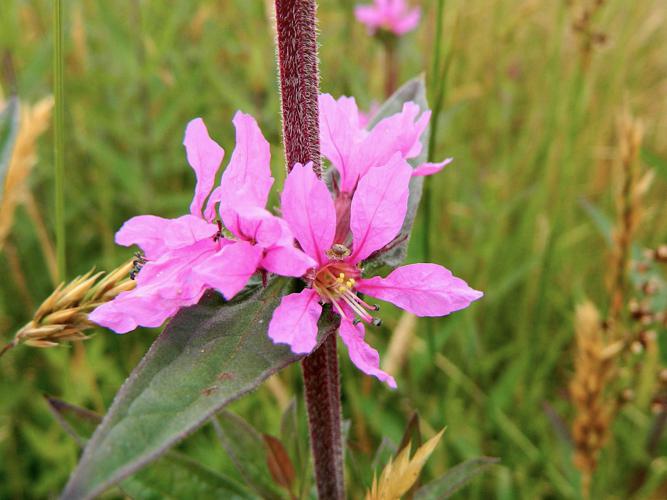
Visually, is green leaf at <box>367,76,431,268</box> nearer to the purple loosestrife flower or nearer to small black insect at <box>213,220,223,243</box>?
the purple loosestrife flower

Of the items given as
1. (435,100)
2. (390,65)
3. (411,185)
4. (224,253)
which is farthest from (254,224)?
(390,65)

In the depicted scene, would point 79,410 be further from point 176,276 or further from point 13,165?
point 13,165

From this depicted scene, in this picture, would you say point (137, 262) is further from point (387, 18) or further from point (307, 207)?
point (387, 18)

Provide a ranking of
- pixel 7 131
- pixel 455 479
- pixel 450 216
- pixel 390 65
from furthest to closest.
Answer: pixel 450 216
pixel 390 65
pixel 7 131
pixel 455 479

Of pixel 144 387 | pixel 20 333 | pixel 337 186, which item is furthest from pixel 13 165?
pixel 144 387

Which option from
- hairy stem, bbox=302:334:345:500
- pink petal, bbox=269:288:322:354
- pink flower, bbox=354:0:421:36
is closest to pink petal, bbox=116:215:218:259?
pink petal, bbox=269:288:322:354

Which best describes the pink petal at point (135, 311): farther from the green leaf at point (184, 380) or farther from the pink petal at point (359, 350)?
the pink petal at point (359, 350)

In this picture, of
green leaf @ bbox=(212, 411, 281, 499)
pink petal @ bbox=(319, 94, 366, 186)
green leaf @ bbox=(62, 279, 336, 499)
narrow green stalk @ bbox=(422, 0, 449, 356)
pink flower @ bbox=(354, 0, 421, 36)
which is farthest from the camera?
pink flower @ bbox=(354, 0, 421, 36)

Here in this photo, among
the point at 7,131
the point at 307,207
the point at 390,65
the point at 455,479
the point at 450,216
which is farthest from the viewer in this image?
the point at 450,216
